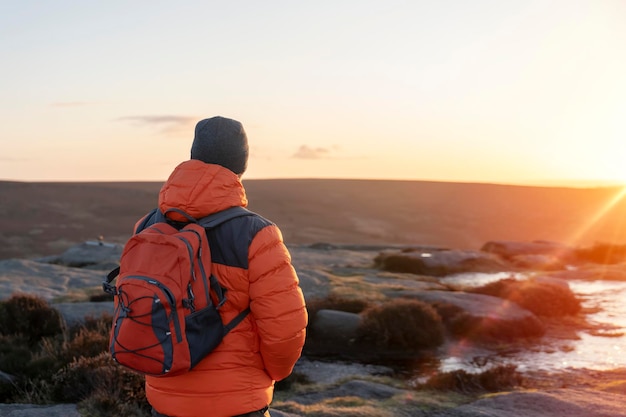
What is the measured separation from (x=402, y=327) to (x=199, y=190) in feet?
37.2

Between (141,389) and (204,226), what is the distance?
492 cm

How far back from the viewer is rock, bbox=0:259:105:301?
1680 centimetres

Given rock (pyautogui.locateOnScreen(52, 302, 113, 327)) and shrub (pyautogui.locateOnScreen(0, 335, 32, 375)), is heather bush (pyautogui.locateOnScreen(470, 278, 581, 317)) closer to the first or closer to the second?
rock (pyautogui.locateOnScreen(52, 302, 113, 327))

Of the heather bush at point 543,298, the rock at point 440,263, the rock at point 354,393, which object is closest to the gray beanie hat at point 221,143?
the rock at point 354,393

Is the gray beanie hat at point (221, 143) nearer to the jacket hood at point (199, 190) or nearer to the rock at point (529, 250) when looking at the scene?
the jacket hood at point (199, 190)

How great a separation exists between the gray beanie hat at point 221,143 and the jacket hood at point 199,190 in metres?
0.16

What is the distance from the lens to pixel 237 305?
11.8 feet

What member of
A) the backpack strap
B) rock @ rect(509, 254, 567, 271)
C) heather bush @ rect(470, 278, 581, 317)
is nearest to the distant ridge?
rock @ rect(509, 254, 567, 271)

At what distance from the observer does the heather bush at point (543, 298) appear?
17953mm

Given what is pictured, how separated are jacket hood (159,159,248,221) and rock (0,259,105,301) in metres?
13.6

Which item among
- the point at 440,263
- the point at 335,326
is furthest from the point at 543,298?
the point at 440,263

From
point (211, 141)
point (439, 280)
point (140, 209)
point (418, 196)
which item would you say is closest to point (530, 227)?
point (418, 196)

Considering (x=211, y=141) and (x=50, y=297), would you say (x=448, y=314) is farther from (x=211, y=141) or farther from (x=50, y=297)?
(x=211, y=141)

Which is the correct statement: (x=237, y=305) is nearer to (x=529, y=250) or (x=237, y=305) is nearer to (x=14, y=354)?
(x=14, y=354)
